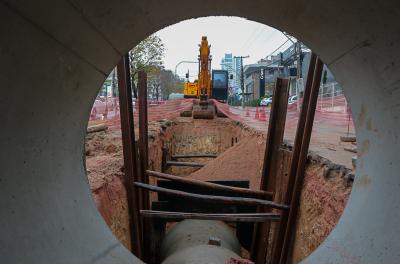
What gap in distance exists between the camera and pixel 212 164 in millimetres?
9539

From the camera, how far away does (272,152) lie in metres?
6.02

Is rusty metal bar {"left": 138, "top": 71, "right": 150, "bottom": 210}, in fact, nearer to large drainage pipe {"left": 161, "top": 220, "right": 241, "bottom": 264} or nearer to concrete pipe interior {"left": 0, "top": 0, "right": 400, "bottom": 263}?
large drainage pipe {"left": 161, "top": 220, "right": 241, "bottom": 264}

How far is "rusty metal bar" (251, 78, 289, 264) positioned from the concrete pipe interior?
114 inches

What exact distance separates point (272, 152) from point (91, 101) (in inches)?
146

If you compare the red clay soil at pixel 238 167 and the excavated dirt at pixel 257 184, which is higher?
the excavated dirt at pixel 257 184

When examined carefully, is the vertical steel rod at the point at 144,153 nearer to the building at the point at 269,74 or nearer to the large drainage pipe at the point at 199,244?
the large drainage pipe at the point at 199,244

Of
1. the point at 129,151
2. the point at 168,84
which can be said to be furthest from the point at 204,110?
the point at 168,84

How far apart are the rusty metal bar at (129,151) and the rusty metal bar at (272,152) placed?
6.15 feet

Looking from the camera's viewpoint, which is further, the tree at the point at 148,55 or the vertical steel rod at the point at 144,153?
the tree at the point at 148,55

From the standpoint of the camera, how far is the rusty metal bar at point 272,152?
584cm

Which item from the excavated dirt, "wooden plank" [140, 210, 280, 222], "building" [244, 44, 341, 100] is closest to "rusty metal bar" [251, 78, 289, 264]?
the excavated dirt

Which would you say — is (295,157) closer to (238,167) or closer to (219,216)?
(219,216)

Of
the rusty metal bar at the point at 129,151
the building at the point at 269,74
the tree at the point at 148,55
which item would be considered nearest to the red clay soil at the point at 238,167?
the rusty metal bar at the point at 129,151

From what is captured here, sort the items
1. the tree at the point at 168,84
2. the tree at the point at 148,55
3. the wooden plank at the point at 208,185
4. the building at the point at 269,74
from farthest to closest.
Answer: the tree at the point at 168,84 → the building at the point at 269,74 → the tree at the point at 148,55 → the wooden plank at the point at 208,185
